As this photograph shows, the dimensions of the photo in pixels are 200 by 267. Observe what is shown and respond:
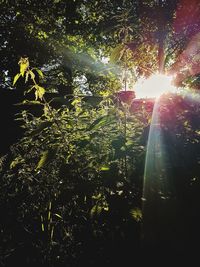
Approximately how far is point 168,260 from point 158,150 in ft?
2.74

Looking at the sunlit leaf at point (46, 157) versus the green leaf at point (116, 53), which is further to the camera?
the green leaf at point (116, 53)

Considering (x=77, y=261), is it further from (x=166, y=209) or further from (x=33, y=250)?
(x=166, y=209)

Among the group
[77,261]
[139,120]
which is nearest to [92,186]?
[77,261]

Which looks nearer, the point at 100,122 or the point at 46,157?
the point at 46,157

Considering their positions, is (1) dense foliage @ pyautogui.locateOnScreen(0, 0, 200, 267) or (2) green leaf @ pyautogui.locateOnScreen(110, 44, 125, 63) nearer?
(1) dense foliage @ pyautogui.locateOnScreen(0, 0, 200, 267)

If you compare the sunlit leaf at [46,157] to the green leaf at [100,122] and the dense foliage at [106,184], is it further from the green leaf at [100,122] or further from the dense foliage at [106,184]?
the green leaf at [100,122]

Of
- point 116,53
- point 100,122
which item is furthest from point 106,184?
point 116,53

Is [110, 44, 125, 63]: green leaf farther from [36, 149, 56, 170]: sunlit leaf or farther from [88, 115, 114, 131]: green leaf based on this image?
[36, 149, 56, 170]: sunlit leaf

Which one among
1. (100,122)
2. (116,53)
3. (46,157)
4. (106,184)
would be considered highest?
(116,53)

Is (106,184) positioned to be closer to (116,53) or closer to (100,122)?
(100,122)

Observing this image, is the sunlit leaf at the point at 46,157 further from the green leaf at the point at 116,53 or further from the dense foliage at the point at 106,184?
the green leaf at the point at 116,53

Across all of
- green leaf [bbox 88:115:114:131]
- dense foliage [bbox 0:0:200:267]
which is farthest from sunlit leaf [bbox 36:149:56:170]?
green leaf [bbox 88:115:114:131]

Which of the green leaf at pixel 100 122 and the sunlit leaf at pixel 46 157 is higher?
the green leaf at pixel 100 122

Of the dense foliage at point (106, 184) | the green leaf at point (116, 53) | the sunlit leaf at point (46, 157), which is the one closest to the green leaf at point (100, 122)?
the dense foliage at point (106, 184)
